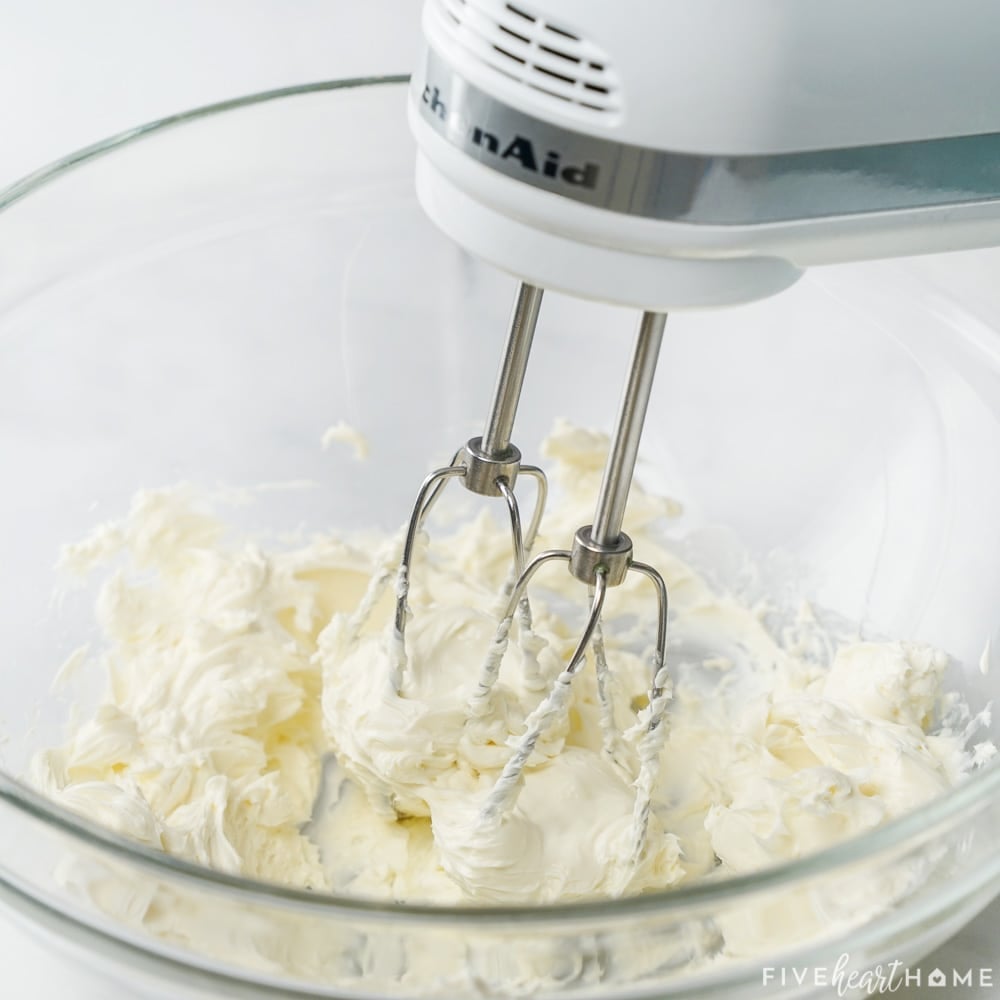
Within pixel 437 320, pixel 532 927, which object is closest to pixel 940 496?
pixel 437 320

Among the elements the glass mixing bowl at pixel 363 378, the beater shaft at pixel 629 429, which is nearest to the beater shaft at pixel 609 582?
the beater shaft at pixel 629 429

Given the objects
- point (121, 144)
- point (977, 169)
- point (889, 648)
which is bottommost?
point (889, 648)

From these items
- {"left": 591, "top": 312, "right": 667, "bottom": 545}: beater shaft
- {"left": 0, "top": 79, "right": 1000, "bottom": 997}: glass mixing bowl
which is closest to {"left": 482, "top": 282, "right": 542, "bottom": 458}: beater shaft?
{"left": 591, "top": 312, "right": 667, "bottom": 545}: beater shaft

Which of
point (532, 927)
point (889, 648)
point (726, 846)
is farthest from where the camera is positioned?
point (889, 648)

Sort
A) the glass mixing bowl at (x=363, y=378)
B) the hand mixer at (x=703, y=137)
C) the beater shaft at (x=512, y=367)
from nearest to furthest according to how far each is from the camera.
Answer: the hand mixer at (x=703, y=137), the beater shaft at (x=512, y=367), the glass mixing bowl at (x=363, y=378)

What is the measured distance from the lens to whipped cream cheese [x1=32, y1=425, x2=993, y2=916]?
0.86 m

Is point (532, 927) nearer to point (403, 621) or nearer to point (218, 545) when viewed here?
point (403, 621)

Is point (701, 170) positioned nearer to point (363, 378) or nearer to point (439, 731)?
point (439, 731)

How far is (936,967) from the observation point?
A: 2.85 ft

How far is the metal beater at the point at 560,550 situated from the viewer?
0.69 meters

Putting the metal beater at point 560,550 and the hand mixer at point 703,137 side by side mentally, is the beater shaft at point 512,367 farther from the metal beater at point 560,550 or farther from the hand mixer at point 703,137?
the hand mixer at point 703,137

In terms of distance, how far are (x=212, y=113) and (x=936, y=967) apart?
2.74 feet

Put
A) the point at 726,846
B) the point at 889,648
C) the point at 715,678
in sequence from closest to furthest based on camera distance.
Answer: the point at 726,846 → the point at 889,648 → the point at 715,678

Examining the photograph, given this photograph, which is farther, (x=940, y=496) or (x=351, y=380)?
(x=351, y=380)
